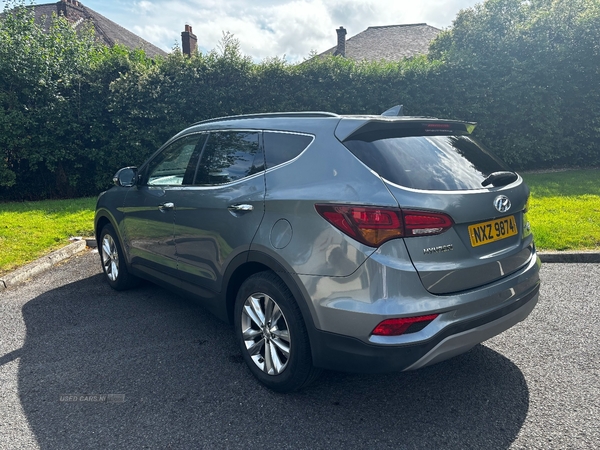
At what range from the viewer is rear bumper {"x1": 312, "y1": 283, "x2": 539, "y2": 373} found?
2.56 metres

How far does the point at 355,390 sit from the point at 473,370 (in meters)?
0.88

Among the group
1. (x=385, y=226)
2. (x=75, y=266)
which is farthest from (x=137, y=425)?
(x=75, y=266)

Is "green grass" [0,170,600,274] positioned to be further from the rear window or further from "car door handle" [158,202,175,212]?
the rear window

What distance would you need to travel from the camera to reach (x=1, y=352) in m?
3.89

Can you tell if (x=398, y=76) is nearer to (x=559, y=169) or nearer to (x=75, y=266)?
(x=559, y=169)

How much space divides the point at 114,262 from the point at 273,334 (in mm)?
2990

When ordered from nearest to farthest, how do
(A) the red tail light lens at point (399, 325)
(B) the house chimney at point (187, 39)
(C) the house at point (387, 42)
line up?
1. (A) the red tail light lens at point (399, 325)
2. (B) the house chimney at point (187, 39)
3. (C) the house at point (387, 42)

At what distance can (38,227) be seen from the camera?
8.08 meters

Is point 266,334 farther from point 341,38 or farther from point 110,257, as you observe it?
point 341,38

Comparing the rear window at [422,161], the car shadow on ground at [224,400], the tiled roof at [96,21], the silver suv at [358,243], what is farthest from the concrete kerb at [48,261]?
the tiled roof at [96,21]

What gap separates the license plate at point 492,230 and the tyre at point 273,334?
1.13m

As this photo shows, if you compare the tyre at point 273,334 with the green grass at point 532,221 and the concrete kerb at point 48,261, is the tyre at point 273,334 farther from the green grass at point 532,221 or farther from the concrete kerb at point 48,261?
the green grass at point 532,221

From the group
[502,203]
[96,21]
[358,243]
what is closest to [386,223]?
[358,243]

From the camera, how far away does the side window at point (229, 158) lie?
344cm
